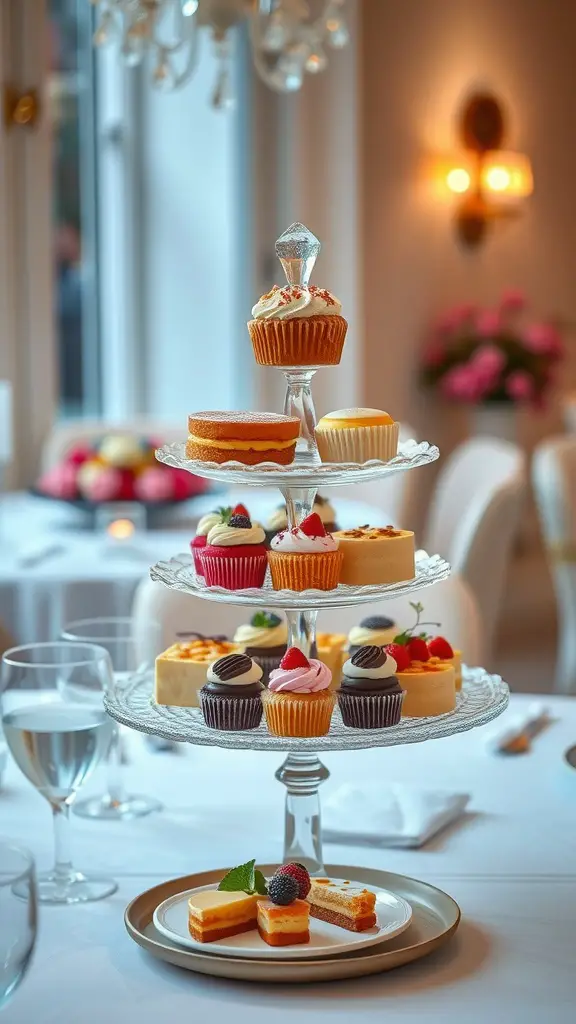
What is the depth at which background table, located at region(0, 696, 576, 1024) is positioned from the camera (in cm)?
92

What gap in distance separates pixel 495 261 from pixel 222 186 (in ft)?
4.60

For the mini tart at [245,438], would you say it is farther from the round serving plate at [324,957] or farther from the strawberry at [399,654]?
the round serving plate at [324,957]

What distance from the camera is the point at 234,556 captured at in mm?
1209

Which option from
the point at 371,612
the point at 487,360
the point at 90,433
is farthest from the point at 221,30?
the point at 487,360

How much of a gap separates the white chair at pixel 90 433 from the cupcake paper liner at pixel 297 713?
304cm

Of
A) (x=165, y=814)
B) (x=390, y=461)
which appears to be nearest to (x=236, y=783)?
(x=165, y=814)

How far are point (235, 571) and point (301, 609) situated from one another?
0.10 meters

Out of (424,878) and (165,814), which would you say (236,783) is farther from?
(424,878)

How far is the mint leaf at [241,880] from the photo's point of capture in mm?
993

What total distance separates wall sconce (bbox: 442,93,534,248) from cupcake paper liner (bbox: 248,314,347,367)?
4.66 metres

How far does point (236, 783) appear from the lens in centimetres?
144

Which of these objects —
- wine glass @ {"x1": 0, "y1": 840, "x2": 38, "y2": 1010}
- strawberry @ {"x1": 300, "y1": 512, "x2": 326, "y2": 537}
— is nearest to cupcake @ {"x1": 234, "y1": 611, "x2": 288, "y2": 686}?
strawberry @ {"x1": 300, "y1": 512, "x2": 326, "y2": 537}

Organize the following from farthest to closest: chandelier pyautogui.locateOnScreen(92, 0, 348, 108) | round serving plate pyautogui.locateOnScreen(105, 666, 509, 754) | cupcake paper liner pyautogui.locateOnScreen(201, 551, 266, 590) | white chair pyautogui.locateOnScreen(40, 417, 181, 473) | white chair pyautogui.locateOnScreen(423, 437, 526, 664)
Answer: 1. white chair pyautogui.locateOnScreen(40, 417, 181, 473)
2. white chair pyautogui.locateOnScreen(423, 437, 526, 664)
3. chandelier pyautogui.locateOnScreen(92, 0, 348, 108)
4. cupcake paper liner pyautogui.locateOnScreen(201, 551, 266, 590)
5. round serving plate pyautogui.locateOnScreen(105, 666, 509, 754)

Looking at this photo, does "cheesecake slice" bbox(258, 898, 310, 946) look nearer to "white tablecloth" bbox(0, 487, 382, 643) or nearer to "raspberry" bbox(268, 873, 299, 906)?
"raspberry" bbox(268, 873, 299, 906)
